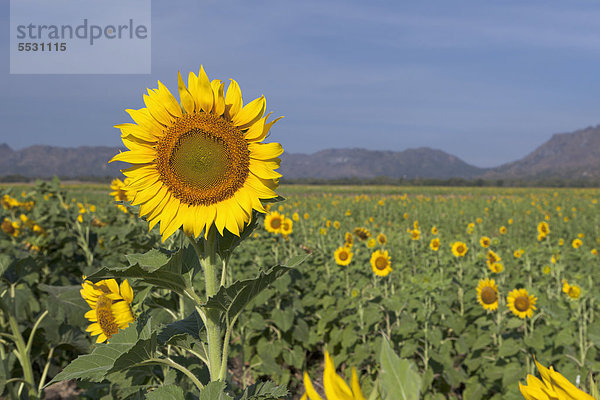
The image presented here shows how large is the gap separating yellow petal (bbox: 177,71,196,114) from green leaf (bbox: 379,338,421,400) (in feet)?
3.74

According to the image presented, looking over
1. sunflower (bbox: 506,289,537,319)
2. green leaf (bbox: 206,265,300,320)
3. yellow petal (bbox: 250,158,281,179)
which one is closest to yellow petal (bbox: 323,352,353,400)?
green leaf (bbox: 206,265,300,320)

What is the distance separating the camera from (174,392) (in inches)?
52.9

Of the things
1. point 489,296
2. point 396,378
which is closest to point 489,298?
point 489,296

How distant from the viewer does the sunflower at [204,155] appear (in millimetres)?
1358

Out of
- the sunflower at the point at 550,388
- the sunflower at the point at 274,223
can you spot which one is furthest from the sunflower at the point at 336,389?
the sunflower at the point at 274,223

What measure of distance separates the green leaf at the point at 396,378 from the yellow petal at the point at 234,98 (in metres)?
1.10

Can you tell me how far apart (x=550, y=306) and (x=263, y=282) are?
4.23m

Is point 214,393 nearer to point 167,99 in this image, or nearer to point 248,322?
point 167,99

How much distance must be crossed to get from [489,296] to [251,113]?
4.05m

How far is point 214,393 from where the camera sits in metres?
1.24

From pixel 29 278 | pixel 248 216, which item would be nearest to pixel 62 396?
pixel 29 278

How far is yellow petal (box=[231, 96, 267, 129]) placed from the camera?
1351 millimetres

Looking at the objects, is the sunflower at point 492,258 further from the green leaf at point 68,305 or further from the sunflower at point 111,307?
the sunflower at point 111,307

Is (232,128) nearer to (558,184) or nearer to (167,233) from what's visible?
(167,233)
